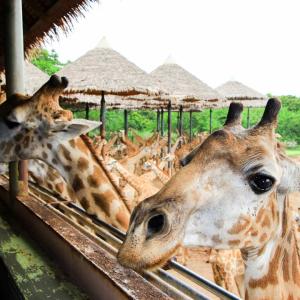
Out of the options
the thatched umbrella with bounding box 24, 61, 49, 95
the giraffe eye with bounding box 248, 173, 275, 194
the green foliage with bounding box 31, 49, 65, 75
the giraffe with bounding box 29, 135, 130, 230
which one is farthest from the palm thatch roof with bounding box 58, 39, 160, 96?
the green foliage with bounding box 31, 49, 65, 75

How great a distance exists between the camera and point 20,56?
10.1 ft

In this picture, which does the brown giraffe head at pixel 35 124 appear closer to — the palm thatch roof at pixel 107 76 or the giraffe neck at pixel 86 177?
the giraffe neck at pixel 86 177

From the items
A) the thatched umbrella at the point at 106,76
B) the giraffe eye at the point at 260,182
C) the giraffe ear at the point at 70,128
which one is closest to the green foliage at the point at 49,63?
the thatched umbrella at the point at 106,76

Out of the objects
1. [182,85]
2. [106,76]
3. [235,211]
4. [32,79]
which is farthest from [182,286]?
[182,85]

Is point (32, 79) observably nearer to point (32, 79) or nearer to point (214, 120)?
point (32, 79)

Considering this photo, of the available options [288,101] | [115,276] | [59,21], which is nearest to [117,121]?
[288,101]

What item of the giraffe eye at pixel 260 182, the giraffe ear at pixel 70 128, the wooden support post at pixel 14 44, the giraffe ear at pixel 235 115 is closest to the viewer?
the giraffe eye at pixel 260 182

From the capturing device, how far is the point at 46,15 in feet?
11.2

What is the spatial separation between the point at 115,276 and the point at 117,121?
29817mm

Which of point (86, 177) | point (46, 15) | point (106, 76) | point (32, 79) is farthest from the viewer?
point (32, 79)

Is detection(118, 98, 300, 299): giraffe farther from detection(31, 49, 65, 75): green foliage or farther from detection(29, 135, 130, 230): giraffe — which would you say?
detection(31, 49, 65, 75): green foliage

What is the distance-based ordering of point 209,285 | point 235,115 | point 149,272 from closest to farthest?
point 209,285 < point 149,272 < point 235,115

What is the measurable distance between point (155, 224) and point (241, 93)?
Answer: 15.2 m

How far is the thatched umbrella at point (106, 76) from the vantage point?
7797 millimetres
